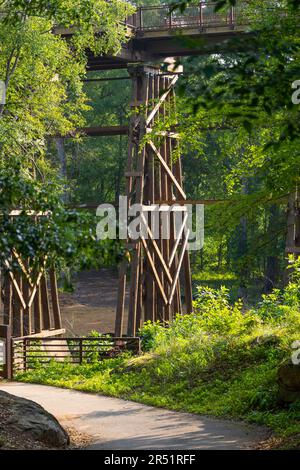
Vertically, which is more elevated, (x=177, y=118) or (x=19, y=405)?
(x=177, y=118)

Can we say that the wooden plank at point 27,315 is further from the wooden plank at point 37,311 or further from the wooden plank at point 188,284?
the wooden plank at point 188,284

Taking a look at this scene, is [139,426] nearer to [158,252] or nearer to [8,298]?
[8,298]

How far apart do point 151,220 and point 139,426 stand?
10.3 m

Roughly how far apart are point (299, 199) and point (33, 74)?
788cm

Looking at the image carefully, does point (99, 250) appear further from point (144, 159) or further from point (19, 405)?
point (144, 159)

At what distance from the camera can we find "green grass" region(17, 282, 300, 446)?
13867mm

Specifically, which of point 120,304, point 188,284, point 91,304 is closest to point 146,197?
point 120,304

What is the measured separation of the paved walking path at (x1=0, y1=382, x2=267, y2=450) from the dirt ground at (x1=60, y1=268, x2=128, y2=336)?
16.6 meters

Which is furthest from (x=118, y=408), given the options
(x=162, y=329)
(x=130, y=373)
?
(x=162, y=329)

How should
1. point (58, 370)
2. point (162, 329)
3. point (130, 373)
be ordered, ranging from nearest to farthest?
point (130, 373)
point (58, 370)
point (162, 329)

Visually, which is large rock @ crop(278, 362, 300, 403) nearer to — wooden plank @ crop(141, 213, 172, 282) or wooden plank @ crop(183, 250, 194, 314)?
wooden plank @ crop(141, 213, 172, 282)

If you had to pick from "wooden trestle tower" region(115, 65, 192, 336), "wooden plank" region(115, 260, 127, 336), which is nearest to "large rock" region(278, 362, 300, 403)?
"wooden trestle tower" region(115, 65, 192, 336)

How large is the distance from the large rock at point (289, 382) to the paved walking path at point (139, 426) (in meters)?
0.74
